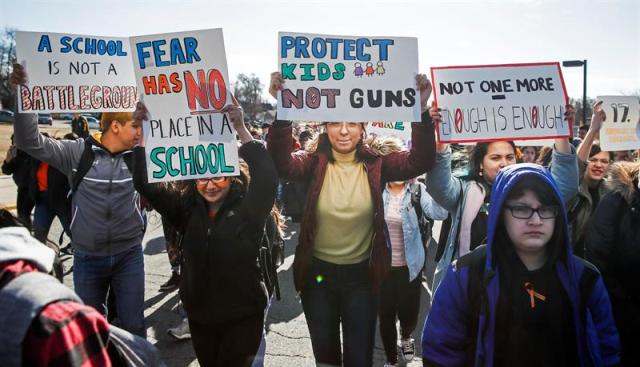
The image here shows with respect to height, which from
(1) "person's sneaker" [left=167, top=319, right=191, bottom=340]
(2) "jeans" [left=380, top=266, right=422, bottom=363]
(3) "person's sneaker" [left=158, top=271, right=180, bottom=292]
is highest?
(2) "jeans" [left=380, top=266, right=422, bottom=363]

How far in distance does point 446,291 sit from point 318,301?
101cm

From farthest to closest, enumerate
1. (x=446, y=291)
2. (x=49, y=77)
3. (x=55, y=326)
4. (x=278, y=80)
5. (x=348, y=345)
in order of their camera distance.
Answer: (x=49, y=77)
(x=278, y=80)
(x=348, y=345)
(x=446, y=291)
(x=55, y=326)

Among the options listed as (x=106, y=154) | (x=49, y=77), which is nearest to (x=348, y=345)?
(x=106, y=154)

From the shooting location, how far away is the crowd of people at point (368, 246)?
1.75m

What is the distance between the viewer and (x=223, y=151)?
2.71 metres

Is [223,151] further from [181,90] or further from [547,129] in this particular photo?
[547,129]

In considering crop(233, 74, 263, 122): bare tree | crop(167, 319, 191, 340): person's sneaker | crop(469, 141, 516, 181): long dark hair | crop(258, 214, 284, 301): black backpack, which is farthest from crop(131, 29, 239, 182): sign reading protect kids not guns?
crop(233, 74, 263, 122): bare tree

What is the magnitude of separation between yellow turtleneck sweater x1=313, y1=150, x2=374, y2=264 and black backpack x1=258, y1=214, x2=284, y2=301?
0.96ft

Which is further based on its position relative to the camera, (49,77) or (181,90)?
(49,77)

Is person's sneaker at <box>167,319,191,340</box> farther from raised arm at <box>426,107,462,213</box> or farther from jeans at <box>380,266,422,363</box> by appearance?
raised arm at <box>426,107,462,213</box>

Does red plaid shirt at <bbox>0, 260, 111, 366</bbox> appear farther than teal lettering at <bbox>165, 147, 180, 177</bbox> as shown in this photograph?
No

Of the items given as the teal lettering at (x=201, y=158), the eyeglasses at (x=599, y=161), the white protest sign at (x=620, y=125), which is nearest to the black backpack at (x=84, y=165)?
the teal lettering at (x=201, y=158)

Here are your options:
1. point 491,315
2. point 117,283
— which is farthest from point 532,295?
point 117,283

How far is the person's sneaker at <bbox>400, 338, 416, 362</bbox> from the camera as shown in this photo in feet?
12.3
